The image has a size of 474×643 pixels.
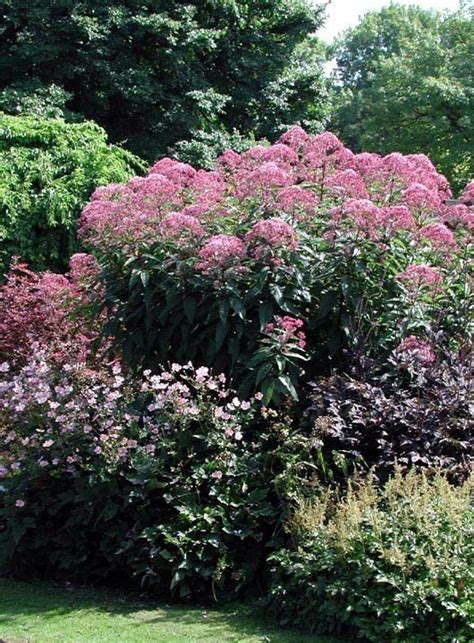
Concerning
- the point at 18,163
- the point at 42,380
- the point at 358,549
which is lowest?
the point at 358,549

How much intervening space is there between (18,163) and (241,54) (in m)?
8.99

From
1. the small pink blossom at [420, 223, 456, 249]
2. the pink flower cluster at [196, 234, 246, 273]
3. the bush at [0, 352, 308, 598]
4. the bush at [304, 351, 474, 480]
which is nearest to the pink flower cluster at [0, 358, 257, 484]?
the bush at [0, 352, 308, 598]

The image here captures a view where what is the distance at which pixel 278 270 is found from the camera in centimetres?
579

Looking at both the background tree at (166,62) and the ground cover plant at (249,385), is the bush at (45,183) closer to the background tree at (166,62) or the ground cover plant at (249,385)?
the ground cover plant at (249,385)

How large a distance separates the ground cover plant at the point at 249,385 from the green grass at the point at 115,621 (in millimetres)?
163

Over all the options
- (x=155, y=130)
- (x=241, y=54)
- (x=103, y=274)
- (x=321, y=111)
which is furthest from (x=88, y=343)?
(x=321, y=111)

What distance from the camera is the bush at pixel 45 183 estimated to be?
10.3m

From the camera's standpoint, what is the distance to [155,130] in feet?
56.3

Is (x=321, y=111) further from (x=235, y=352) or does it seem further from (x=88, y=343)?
(x=235, y=352)

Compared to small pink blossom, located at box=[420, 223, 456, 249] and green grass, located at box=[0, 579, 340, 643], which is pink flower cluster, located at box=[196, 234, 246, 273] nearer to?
small pink blossom, located at box=[420, 223, 456, 249]

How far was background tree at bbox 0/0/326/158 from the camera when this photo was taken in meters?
16.1

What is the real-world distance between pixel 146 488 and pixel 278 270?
66.9 inches

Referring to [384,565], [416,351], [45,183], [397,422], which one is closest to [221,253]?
[416,351]

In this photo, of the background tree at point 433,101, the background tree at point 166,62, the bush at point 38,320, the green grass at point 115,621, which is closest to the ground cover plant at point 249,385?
the green grass at point 115,621
